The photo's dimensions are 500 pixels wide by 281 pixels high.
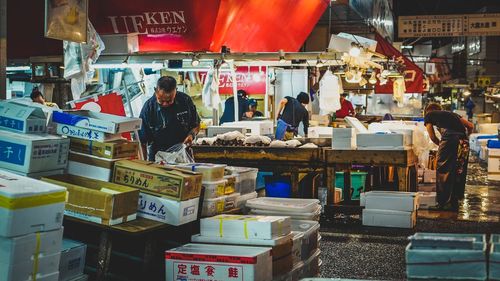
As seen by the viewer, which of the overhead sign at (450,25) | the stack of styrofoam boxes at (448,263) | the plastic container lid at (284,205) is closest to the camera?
the stack of styrofoam boxes at (448,263)

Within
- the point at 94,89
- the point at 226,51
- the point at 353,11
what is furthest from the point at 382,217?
the point at 353,11

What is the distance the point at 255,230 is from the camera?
5.93 metres

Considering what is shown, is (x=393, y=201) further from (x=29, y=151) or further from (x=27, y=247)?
(x=27, y=247)

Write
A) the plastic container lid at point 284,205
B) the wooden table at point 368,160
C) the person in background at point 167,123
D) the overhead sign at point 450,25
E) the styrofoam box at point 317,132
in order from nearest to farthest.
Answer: the plastic container lid at point 284,205
the person in background at point 167,123
the wooden table at point 368,160
the styrofoam box at point 317,132
the overhead sign at point 450,25

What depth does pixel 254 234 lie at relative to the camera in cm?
595

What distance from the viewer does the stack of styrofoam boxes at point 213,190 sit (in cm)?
654

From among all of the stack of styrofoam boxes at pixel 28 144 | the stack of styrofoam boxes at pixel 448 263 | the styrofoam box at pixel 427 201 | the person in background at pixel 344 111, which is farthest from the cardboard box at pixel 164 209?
the person in background at pixel 344 111

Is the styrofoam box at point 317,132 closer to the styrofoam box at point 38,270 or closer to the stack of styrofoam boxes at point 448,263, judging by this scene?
the styrofoam box at point 38,270

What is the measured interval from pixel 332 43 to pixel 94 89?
5471 millimetres

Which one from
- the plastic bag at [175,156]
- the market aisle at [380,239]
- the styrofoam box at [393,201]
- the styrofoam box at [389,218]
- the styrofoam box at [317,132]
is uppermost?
the styrofoam box at [317,132]

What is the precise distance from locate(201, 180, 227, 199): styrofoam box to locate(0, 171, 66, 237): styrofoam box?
1.76 metres

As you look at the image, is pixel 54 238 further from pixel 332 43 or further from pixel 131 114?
pixel 332 43

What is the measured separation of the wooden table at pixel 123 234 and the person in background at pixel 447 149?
29.4 ft

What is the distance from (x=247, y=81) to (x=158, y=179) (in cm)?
1179
